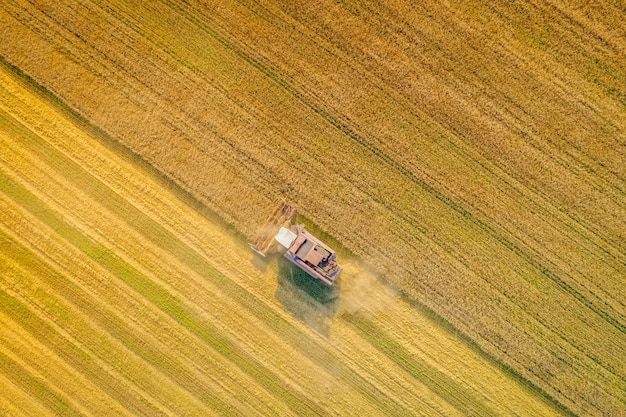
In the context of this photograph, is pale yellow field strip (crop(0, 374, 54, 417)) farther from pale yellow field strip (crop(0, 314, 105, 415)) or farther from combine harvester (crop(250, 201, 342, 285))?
combine harvester (crop(250, 201, 342, 285))

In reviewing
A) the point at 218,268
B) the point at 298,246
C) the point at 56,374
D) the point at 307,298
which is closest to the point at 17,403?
the point at 56,374

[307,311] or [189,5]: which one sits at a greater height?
[189,5]

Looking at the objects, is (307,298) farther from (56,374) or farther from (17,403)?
(17,403)

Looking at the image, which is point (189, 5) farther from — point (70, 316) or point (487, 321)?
point (487, 321)

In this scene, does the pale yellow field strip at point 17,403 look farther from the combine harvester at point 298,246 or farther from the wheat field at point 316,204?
the combine harvester at point 298,246

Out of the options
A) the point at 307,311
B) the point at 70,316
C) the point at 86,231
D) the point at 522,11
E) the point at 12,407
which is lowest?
the point at 12,407

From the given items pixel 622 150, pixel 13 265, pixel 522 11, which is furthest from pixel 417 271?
pixel 13 265
